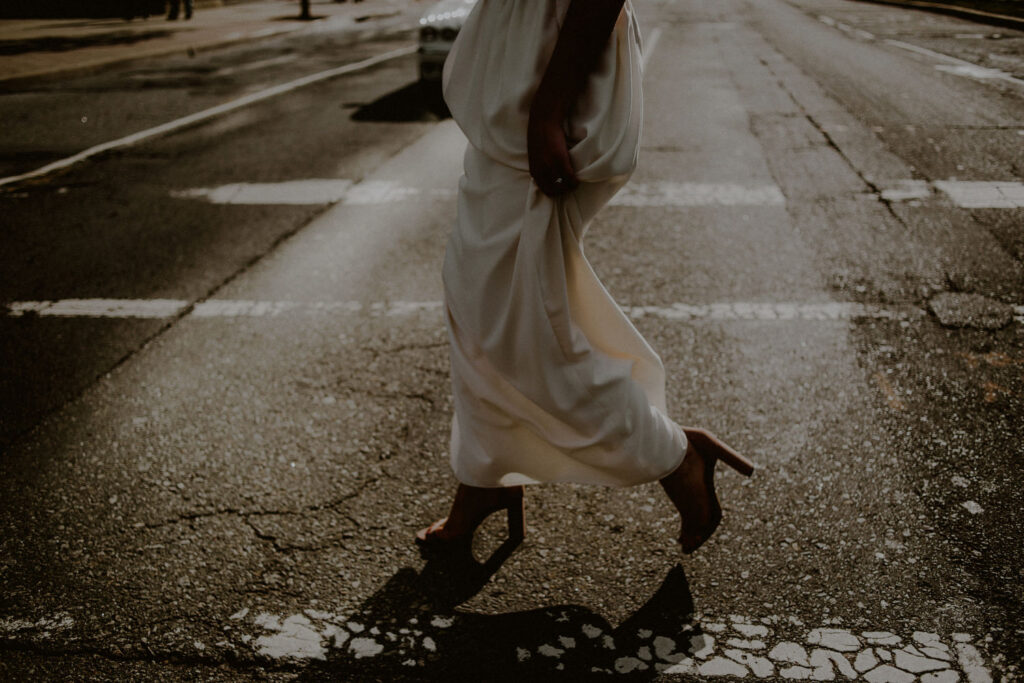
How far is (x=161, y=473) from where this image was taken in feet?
10.2

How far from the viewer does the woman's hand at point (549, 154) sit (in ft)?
6.55

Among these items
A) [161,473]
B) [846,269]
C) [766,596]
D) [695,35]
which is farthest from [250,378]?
[695,35]

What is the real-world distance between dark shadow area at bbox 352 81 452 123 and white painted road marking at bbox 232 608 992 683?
7.64 m

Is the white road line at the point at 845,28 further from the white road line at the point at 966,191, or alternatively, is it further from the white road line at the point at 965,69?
the white road line at the point at 966,191

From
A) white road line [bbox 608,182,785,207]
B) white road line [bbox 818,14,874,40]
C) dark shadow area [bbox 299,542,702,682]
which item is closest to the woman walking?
dark shadow area [bbox 299,542,702,682]

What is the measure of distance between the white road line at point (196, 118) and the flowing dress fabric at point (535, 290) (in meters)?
6.50

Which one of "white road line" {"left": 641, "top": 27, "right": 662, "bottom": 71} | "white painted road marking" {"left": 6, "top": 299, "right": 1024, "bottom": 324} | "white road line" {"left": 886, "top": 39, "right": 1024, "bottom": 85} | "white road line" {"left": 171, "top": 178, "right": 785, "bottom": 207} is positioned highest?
"white road line" {"left": 641, "top": 27, "right": 662, "bottom": 71}

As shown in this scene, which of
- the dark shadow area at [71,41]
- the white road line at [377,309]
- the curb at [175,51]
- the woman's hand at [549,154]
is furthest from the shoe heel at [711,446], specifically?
the dark shadow area at [71,41]

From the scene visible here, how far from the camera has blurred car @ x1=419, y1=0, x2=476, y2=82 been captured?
10.8 m

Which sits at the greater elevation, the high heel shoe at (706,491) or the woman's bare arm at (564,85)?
the woman's bare arm at (564,85)

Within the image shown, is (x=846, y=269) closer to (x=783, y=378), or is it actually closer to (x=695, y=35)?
(x=783, y=378)

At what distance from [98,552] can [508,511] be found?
1335mm

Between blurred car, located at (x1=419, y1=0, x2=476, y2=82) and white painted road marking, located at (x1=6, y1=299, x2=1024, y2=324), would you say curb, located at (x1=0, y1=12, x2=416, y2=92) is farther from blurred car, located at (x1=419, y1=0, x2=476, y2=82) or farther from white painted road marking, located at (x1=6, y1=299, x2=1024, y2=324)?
white painted road marking, located at (x1=6, y1=299, x2=1024, y2=324)

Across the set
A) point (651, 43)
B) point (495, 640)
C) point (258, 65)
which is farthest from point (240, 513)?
point (651, 43)
